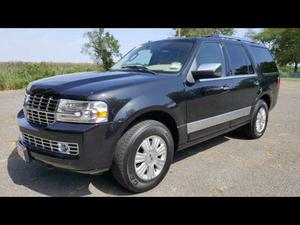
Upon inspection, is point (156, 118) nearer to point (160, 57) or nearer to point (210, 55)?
point (160, 57)

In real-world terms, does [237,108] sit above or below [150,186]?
above

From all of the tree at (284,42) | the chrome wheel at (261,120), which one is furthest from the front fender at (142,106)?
the tree at (284,42)

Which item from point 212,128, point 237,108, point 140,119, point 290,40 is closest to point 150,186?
point 140,119

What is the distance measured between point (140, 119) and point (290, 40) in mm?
59625

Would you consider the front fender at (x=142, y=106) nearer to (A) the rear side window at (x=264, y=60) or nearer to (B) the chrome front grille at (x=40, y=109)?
(B) the chrome front grille at (x=40, y=109)

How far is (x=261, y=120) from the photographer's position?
6273mm

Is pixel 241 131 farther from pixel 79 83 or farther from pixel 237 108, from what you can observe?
pixel 79 83

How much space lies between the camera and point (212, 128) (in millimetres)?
4672

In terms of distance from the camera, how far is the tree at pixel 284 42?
54.0 metres

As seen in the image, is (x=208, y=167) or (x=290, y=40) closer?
(x=208, y=167)

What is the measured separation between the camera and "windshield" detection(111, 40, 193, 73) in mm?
4301

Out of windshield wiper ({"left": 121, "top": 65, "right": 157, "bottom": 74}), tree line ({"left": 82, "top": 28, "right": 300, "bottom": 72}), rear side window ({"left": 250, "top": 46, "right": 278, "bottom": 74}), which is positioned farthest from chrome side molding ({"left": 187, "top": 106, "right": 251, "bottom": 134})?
tree line ({"left": 82, "top": 28, "right": 300, "bottom": 72})

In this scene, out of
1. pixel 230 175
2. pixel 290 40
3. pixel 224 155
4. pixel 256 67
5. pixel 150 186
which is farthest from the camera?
pixel 290 40

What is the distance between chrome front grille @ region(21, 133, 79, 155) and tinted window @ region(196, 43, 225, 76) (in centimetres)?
219
